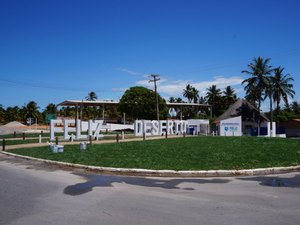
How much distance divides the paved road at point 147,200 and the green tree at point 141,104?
206 feet

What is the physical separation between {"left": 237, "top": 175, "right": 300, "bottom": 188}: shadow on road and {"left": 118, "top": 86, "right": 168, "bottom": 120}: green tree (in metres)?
62.9

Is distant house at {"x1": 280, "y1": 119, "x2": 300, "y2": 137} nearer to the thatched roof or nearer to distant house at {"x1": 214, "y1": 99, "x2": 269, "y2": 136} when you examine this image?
the thatched roof

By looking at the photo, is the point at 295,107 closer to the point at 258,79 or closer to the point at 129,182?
the point at 258,79

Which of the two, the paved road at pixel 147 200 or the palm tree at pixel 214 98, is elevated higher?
the palm tree at pixel 214 98

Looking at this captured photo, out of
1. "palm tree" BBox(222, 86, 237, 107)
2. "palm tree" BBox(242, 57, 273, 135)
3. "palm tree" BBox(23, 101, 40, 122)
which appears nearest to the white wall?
"palm tree" BBox(242, 57, 273, 135)

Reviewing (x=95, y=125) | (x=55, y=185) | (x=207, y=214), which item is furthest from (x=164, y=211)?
(x=95, y=125)

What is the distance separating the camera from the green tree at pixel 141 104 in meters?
74.9

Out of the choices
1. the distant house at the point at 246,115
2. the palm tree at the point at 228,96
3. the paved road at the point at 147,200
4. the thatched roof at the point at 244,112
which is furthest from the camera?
the palm tree at the point at 228,96

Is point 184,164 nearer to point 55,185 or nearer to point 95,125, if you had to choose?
point 55,185

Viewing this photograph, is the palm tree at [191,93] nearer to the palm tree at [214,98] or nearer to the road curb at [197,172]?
the palm tree at [214,98]

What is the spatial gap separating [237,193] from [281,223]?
108 inches

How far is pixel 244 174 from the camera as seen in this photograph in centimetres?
1229

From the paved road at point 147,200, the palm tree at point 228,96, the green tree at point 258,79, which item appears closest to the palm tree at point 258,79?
the green tree at point 258,79

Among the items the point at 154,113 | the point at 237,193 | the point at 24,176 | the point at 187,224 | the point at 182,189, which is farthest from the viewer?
the point at 154,113
